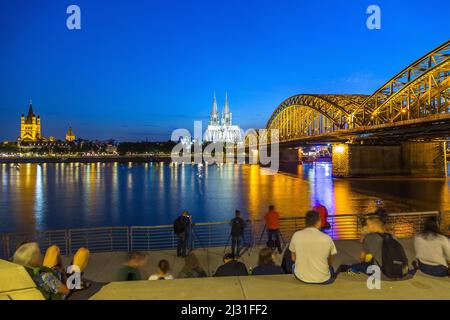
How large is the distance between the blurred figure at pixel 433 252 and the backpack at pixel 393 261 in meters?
0.75

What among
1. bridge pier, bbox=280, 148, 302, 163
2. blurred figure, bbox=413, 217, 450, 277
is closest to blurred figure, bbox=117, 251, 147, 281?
blurred figure, bbox=413, 217, 450, 277

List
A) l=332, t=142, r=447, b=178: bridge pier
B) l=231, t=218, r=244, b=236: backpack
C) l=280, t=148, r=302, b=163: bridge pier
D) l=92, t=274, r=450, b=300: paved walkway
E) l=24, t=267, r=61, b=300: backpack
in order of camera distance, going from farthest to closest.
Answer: l=280, t=148, r=302, b=163: bridge pier
l=332, t=142, r=447, b=178: bridge pier
l=231, t=218, r=244, b=236: backpack
l=92, t=274, r=450, b=300: paved walkway
l=24, t=267, r=61, b=300: backpack

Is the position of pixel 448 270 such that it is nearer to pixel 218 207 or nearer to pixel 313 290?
pixel 313 290

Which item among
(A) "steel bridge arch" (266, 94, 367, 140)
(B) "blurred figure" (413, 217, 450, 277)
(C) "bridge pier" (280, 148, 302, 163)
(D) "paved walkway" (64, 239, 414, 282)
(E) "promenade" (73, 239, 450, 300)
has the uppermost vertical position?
(A) "steel bridge arch" (266, 94, 367, 140)

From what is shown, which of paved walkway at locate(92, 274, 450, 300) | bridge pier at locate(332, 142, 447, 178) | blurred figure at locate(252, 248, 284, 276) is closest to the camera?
paved walkway at locate(92, 274, 450, 300)

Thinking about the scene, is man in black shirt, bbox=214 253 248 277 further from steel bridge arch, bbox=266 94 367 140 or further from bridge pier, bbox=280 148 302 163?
bridge pier, bbox=280 148 302 163

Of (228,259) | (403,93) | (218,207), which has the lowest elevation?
(218,207)

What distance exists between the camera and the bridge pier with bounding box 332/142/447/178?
70.9m

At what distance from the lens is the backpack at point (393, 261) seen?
6.14m

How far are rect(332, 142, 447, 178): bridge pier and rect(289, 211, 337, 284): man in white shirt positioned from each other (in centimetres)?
6845

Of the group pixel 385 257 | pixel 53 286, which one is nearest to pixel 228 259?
pixel 385 257

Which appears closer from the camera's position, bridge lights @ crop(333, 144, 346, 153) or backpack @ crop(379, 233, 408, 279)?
backpack @ crop(379, 233, 408, 279)

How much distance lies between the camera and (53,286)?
4.86 meters
